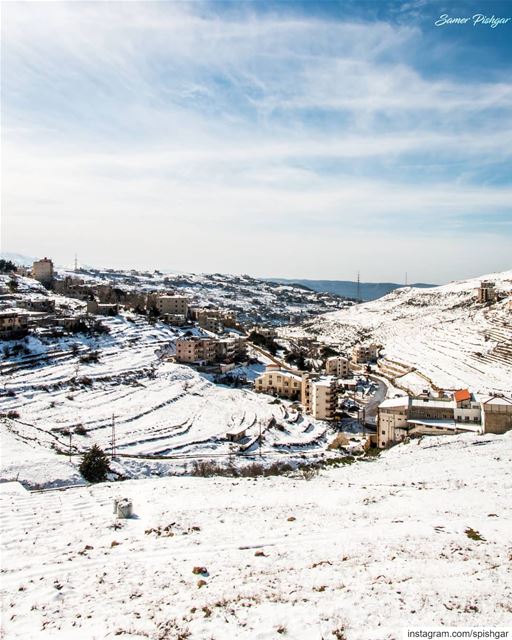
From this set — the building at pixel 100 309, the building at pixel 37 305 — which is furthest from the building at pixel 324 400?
the building at pixel 37 305

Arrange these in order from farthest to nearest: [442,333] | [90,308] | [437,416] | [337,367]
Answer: [442,333]
[90,308]
[337,367]
[437,416]

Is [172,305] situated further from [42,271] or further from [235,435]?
[235,435]

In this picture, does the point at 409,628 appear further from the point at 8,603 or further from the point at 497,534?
the point at 8,603

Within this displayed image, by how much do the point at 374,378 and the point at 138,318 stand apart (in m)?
31.6

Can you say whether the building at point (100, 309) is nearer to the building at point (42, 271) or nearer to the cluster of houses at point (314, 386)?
the cluster of houses at point (314, 386)

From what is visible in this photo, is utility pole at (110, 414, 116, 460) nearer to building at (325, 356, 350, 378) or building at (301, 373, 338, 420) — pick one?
building at (301, 373, 338, 420)

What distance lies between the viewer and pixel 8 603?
7535 millimetres

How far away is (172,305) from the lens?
69062mm

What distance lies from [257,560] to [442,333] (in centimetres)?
8023

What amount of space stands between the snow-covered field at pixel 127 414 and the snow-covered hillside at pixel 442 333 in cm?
2100

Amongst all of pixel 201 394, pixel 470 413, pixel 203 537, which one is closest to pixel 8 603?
pixel 203 537

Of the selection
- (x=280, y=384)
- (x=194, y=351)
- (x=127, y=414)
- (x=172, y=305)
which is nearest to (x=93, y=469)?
(x=127, y=414)

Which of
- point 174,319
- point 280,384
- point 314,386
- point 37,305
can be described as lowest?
point 280,384

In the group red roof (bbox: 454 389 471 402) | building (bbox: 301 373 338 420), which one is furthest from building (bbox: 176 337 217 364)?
red roof (bbox: 454 389 471 402)
